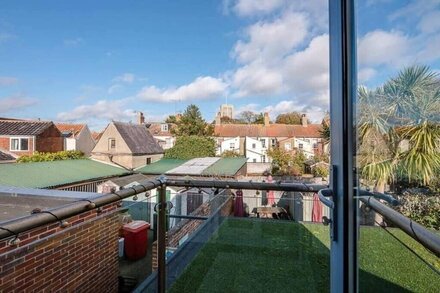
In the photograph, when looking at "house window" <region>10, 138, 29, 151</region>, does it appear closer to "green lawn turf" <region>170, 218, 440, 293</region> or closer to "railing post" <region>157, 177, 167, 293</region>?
"railing post" <region>157, 177, 167, 293</region>

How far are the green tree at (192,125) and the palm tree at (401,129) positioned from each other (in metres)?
20.8

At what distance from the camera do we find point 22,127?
40.4 ft

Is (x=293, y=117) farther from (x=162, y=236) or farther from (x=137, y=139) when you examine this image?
(x=137, y=139)

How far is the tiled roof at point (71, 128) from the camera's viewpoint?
17797mm

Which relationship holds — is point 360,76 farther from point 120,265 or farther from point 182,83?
point 182,83

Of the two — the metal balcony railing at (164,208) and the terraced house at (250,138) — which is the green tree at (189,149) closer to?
the terraced house at (250,138)

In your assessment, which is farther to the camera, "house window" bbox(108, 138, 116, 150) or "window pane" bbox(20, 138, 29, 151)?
"house window" bbox(108, 138, 116, 150)

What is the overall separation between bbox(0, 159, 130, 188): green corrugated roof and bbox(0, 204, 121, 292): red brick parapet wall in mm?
6462

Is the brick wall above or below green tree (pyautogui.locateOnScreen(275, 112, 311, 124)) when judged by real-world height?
below

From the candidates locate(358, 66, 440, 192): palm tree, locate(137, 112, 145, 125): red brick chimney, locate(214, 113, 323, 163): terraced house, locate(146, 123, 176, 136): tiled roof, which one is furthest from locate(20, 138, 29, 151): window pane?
locate(358, 66, 440, 192): palm tree

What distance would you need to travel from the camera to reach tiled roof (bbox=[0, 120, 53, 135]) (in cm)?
1133

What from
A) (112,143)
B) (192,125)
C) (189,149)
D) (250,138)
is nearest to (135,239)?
(112,143)

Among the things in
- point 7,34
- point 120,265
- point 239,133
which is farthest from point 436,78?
point 239,133

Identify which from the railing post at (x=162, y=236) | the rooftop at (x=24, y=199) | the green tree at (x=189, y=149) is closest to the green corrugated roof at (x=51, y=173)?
the rooftop at (x=24, y=199)
